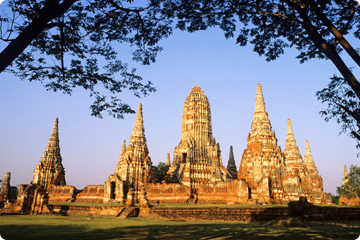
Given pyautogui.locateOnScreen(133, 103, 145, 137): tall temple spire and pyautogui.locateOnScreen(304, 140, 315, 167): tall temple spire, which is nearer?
pyautogui.locateOnScreen(133, 103, 145, 137): tall temple spire

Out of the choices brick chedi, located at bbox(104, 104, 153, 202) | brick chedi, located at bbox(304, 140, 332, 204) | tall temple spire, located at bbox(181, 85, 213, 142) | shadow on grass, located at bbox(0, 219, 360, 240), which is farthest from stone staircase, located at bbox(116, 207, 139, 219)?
tall temple spire, located at bbox(181, 85, 213, 142)

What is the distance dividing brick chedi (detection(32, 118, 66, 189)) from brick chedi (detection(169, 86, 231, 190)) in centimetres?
1694

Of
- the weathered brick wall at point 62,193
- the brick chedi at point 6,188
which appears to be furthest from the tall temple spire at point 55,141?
the brick chedi at point 6,188

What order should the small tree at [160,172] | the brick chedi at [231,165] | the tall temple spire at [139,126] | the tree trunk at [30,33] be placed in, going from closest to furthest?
the tree trunk at [30,33]
the tall temple spire at [139,126]
the small tree at [160,172]
the brick chedi at [231,165]

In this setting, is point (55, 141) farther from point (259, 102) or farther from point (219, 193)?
point (259, 102)

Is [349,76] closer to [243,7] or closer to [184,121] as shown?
[243,7]

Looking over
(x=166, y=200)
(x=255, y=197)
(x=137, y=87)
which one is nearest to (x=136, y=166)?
(x=166, y=200)

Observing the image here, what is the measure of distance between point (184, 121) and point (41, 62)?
39.9 meters

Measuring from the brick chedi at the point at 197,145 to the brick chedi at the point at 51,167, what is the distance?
55.6ft

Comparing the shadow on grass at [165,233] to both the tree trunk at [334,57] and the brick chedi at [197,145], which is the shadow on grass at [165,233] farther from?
the brick chedi at [197,145]

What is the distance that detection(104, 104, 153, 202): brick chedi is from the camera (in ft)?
98.6

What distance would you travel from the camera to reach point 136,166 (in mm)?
33500

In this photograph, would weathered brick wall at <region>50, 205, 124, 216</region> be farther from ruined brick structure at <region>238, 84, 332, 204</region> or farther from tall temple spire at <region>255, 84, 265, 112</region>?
tall temple spire at <region>255, 84, 265, 112</region>

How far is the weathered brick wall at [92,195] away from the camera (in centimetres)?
3058
